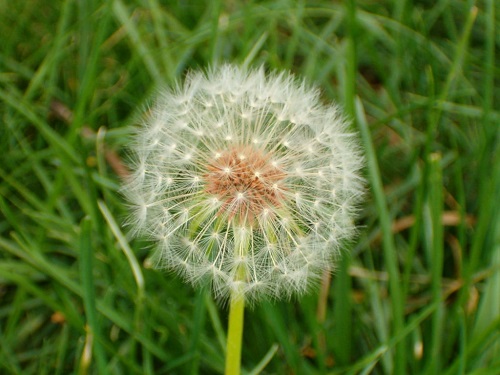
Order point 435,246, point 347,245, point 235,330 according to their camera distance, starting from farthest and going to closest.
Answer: point 347,245 → point 435,246 → point 235,330

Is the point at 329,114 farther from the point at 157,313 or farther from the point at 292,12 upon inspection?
the point at 292,12

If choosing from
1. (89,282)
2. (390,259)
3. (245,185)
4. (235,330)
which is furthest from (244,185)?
(390,259)

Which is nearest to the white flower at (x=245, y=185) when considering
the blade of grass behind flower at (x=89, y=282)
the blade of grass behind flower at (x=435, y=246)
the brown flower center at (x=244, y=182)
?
the brown flower center at (x=244, y=182)

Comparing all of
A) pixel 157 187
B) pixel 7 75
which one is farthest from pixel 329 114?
pixel 7 75

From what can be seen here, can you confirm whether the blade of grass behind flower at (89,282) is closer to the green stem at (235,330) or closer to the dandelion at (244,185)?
the dandelion at (244,185)

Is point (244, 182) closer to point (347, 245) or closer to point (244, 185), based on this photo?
point (244, 185)

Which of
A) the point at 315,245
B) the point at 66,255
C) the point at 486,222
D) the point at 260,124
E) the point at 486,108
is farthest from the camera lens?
the point at 66,255

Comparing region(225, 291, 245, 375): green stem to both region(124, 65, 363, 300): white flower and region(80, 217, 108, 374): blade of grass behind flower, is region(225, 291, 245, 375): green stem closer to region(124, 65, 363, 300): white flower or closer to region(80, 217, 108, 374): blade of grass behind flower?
region(124, 65, 363, 300): white flower
